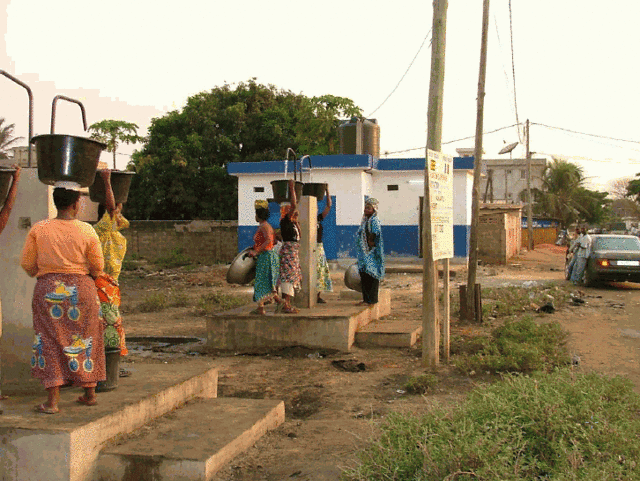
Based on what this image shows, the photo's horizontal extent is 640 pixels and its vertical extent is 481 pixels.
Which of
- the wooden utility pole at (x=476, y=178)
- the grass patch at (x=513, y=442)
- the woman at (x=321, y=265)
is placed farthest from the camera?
the wooden utility pole at (x=476, y=178)

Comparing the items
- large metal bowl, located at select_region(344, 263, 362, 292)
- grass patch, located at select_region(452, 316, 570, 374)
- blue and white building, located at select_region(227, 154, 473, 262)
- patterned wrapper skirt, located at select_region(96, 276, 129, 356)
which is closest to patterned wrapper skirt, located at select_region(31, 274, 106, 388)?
patterned wrapper skirt, located at select_region(96, 276, 129, 356)

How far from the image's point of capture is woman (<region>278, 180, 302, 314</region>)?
9.09m

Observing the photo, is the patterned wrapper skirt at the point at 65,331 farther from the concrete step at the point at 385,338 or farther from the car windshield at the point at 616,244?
the car windshield at the point at 616,244

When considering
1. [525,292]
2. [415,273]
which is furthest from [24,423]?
[415,273]

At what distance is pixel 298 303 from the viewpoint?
988 centimetres

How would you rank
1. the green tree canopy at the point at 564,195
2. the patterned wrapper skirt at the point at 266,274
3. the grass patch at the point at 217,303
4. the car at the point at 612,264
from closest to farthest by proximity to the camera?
the patterned wrapper skirt at the point at 266,274
the grass patch at the point at 217,303
the car at the point at 612,264
the green tree canopy at the point at 564,195

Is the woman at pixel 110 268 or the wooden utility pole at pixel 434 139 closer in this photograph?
the woman at pixel 110 268

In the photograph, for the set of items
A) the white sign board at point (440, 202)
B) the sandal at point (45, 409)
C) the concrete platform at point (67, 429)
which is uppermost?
the white sign board at point (440, 202)

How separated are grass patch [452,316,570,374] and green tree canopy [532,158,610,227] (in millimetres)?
Result: 45083

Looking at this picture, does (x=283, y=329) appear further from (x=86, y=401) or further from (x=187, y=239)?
(x=187, y=239)

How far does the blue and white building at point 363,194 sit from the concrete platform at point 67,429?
17.4m

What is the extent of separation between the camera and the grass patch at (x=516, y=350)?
24.6ft

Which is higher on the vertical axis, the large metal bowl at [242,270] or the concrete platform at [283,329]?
the large metal bowl at [242,270]

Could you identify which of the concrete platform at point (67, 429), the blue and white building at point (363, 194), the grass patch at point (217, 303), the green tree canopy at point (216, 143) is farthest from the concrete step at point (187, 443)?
the green tree canopy at point (216, 143)
